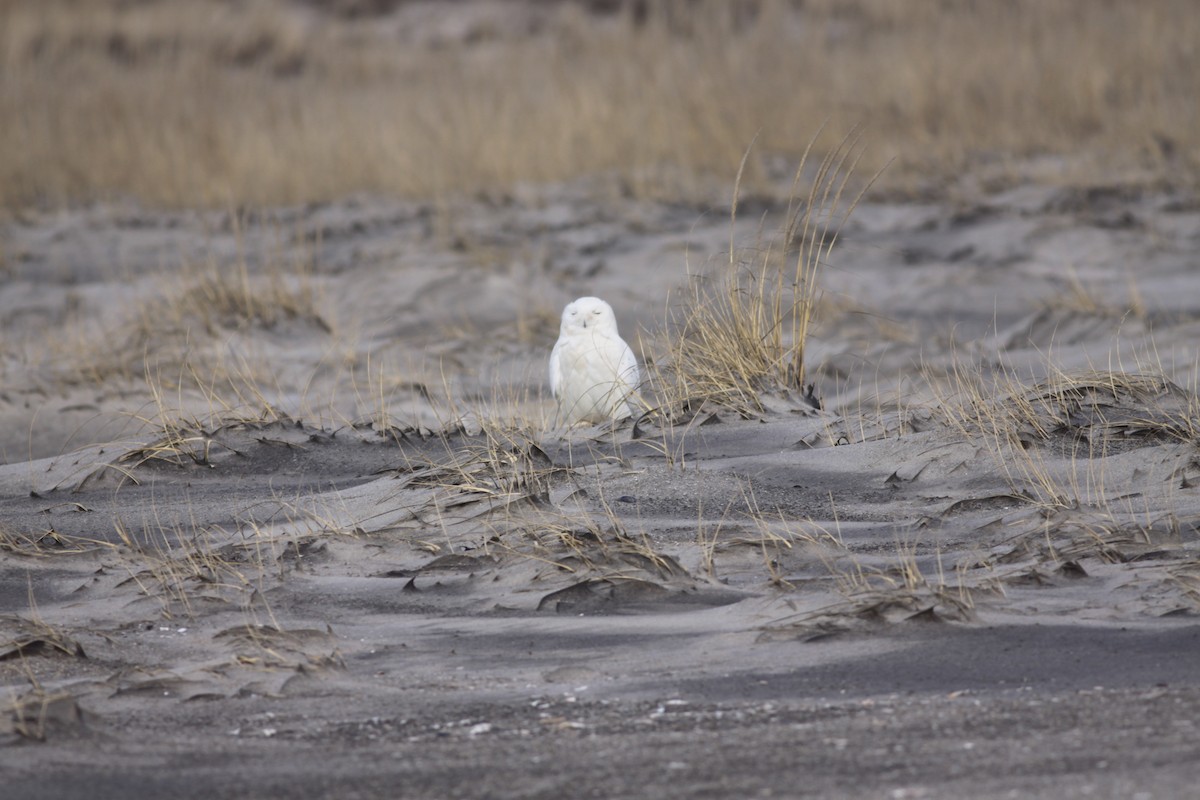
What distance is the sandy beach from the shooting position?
1845 millimetres

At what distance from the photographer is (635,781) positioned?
174cm

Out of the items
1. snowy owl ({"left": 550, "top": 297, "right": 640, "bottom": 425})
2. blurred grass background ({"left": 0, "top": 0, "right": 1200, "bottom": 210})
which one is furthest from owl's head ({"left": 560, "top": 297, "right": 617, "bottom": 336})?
blurred grass background ({"left": 0, "top": 0, "right": 1200, "bottom": 210})

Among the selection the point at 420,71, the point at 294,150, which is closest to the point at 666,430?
the point at 294,150

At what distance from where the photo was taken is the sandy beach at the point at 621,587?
72.6 inches

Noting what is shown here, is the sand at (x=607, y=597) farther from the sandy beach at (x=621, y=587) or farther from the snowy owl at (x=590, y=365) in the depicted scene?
the snowy owl at (x=590, y=365)

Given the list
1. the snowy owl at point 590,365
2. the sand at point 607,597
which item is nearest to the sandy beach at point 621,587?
the sand at point 607,597

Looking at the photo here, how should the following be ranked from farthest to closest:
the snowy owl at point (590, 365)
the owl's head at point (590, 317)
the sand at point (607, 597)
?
the owl's head at point (590, 317), the snowy owl at point (590, 365), the sand at point (607, 597)

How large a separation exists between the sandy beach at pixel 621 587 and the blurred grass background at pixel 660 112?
3.63m

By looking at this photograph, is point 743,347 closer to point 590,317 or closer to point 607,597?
point 590,317

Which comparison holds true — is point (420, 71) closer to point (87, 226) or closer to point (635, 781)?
point (87, 226)

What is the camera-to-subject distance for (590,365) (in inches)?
177

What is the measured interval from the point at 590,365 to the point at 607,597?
1979 mm

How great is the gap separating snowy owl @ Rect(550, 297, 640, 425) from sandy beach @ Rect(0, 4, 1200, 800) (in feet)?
0.59

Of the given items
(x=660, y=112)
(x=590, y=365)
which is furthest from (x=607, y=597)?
(x=660, y=112)
